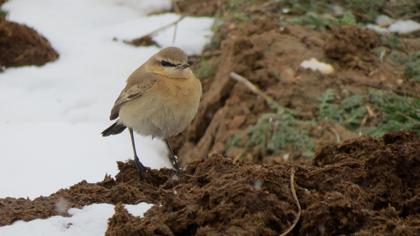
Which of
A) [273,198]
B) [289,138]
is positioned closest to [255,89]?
[289,138]

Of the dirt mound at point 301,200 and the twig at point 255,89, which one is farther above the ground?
the dirt mound at point 301,200

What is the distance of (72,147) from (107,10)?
3956 mm

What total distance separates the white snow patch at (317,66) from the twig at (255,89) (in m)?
0.54

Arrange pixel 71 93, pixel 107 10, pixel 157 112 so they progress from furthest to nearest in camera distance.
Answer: pixel 107 10
pixel 71 93
pixel 157 112

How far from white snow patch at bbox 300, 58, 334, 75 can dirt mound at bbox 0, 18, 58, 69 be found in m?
3.20

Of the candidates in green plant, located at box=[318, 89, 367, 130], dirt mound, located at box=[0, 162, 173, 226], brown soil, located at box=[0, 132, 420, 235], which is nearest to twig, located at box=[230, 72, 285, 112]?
green plant, located at box=[318, 89, 367, 130]

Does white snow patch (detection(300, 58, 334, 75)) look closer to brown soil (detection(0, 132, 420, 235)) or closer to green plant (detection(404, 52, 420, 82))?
green plant (detection(404, 52, 420, 82))

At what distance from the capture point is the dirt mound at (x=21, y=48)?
415 inches

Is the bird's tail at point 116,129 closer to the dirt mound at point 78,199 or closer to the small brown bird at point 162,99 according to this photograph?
the small brown bird at point 162,99

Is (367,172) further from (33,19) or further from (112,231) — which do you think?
(33,19)

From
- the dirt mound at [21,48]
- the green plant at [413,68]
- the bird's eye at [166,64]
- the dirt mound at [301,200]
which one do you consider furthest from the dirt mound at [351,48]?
the dirt mound at [301,200]

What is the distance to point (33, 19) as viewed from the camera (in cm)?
1161

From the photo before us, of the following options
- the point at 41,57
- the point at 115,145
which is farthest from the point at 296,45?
the point at 41,57

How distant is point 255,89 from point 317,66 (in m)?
0.68
